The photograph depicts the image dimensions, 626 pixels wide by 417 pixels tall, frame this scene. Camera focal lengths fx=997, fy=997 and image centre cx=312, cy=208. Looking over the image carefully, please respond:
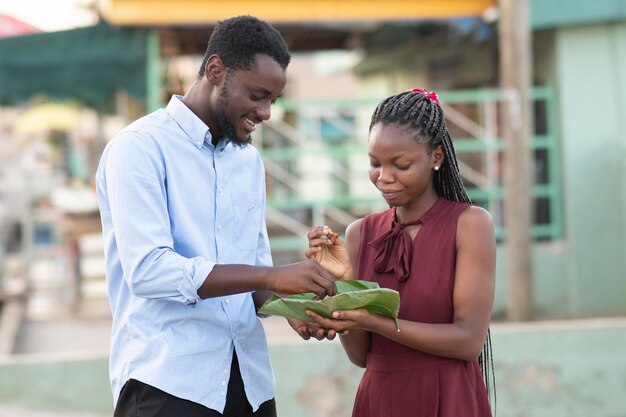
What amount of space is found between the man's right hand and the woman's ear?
0.52 metres

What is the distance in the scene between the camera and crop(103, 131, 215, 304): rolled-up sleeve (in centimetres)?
269

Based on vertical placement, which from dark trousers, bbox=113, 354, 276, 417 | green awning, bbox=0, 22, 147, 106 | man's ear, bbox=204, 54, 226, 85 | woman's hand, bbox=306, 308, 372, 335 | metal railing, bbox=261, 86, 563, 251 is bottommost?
dark trousers, bbox=113, 354, 276, 417

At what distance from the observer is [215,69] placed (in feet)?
9.59

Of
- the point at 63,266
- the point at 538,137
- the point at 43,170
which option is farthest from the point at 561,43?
the point at 43,170

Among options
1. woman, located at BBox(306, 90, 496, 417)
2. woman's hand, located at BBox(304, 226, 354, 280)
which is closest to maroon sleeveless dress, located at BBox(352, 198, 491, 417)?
woman, located at BBox(306, 90, 496, 417)

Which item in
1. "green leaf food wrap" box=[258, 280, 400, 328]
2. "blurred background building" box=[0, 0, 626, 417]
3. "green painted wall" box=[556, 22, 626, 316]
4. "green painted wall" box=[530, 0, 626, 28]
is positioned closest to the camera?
"green leaf food wrap" box=[258, 280, 400, 328]

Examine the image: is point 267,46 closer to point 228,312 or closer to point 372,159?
point 372,159

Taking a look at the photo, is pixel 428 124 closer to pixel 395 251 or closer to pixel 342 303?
pixel 395 251

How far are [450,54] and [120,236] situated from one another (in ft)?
29.6

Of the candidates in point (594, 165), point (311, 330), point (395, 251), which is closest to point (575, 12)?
point (594, 165)

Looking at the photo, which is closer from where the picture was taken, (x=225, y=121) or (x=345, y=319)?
(x=345, y=319)

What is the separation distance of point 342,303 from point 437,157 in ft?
1.93

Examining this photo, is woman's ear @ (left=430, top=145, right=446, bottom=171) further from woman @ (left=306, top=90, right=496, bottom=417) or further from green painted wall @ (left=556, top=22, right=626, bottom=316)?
green painted wall @ (left=556, top=22, right=626, bottom=316)

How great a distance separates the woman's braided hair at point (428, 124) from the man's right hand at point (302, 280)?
52 cm
